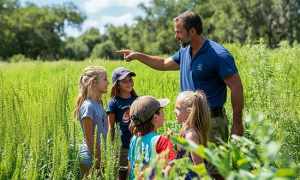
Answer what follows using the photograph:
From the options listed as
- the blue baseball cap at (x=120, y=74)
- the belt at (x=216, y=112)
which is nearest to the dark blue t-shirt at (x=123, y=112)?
the blue baseball cap at (x=120, y=74)

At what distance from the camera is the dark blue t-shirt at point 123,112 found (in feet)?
14.6

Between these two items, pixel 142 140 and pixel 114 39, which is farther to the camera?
pixel 114 39

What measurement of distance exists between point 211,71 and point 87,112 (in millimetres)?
1048

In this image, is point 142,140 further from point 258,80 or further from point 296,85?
point 296,85

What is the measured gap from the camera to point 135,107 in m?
3.37

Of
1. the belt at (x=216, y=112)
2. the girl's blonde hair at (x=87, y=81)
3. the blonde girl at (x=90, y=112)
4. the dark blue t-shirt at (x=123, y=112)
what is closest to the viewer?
the blonde girl at (x=90, y=112)

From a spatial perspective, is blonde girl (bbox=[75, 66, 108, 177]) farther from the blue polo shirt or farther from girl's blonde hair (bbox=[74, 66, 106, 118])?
the blue polo shirt

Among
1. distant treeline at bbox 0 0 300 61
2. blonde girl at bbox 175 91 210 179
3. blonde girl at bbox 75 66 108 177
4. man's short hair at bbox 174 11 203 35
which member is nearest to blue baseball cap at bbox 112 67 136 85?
blonde girl at bbox 75 66 108 177

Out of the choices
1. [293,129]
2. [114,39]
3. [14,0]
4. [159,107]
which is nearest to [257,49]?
[293,129]

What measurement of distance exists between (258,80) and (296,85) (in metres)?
1.70

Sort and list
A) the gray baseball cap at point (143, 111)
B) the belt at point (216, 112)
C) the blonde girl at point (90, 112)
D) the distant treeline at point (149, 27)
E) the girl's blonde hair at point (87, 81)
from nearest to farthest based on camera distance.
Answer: the gray baseball cap at point (143, 111)
the blonde girl at point (90, 112)
the girl's blonde hair at point (87, 81)
the belt at point (216, 112)
the distant treeline at point (149, 27)

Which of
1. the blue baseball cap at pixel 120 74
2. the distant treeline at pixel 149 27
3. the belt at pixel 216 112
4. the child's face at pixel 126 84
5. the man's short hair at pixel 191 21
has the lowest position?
the belt at pixel 216 112

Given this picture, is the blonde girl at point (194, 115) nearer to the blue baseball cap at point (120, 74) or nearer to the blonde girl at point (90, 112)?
the blonde girl at point (90, 112)

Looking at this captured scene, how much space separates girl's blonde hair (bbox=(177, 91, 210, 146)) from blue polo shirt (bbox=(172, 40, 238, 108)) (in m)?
0.84
